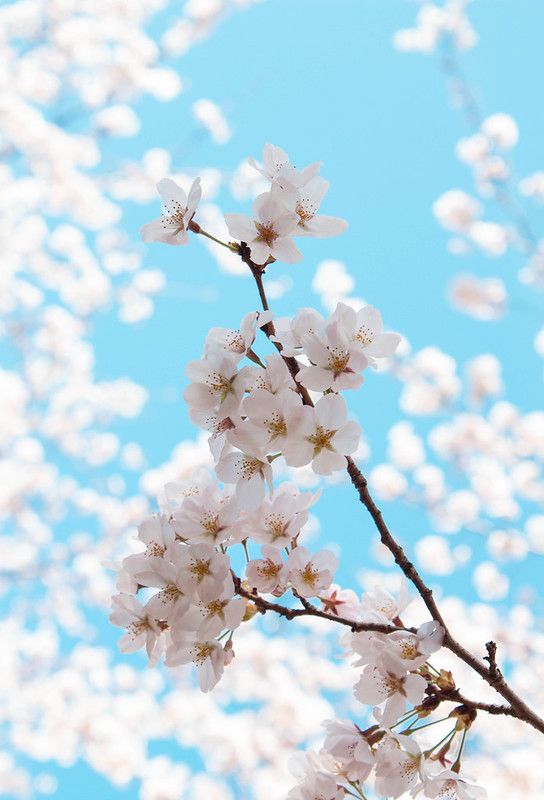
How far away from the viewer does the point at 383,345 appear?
3.63 feet

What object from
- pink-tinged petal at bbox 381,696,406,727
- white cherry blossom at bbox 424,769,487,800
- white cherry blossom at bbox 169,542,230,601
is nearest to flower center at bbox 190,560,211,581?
white cherry blossom at bbox 169,542,230,601

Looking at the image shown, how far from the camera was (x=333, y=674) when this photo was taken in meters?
6.96

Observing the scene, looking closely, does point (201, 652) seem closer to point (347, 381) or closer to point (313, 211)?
point (347, 381)

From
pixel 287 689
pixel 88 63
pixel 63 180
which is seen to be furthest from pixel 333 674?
pixel 88 63

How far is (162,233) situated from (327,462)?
17.2 inches

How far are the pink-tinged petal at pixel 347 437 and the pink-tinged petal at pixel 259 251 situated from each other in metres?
0.25

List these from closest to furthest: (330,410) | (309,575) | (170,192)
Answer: (330,410) < (309,575) < (170,192)

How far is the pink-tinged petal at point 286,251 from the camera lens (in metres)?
1.06

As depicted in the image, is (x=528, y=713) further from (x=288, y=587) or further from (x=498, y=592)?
(x=498, y=592)

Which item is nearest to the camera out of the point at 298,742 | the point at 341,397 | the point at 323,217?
the point at 341,397

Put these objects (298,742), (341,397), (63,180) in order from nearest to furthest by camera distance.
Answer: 1. (341,397)
2. (298,742)
3. (63,180)

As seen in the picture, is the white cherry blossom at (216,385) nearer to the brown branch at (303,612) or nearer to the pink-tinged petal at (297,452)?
the pink-tinged petal at (297,452)

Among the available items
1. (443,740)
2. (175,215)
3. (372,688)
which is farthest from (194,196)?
(443,740)

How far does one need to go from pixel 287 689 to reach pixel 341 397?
6.47 metres
